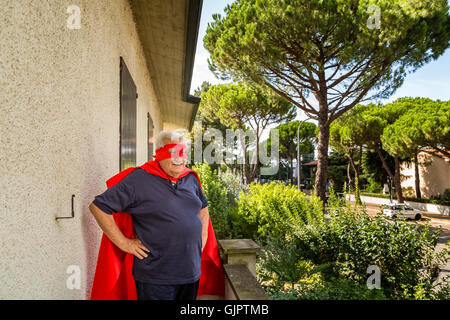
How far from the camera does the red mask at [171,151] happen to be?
184cm

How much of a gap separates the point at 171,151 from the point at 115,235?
577 millimetres

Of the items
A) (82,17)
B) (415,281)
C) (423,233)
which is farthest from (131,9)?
(415,281)

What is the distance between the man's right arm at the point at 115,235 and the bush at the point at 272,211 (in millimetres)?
3329

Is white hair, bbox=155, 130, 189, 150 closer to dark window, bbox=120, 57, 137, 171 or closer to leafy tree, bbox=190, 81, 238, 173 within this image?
dark window, bbox=120, 57, 137, 171

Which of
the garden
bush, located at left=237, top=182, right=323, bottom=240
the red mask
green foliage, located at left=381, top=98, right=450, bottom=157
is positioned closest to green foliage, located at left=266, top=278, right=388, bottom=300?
the garden

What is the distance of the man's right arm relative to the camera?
157 cm

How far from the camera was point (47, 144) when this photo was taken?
1.28m

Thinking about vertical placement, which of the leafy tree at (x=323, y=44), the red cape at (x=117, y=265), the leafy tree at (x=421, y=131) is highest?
the leafy tree at (x=323, y=44)

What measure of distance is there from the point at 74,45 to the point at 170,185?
95 centimetres

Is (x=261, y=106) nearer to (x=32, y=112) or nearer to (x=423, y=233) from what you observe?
(x=423, y=233)

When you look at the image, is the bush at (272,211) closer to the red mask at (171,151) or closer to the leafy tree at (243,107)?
the red mask at (171,151)

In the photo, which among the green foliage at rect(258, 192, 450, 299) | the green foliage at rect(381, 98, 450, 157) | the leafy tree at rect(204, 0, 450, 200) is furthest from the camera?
the green foliage at rect(381, 98, 450, 157)

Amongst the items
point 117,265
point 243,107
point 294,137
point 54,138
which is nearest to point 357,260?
point 117,265

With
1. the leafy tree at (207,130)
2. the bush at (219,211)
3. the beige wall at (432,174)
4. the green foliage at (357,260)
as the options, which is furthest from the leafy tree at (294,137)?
the green foliage at (357,260)
